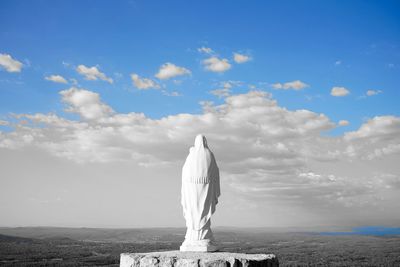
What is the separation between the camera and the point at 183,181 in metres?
13.0

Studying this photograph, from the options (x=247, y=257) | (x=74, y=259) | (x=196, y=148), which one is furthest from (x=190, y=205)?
(x=74, y=259)

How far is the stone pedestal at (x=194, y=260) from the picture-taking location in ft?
33.8

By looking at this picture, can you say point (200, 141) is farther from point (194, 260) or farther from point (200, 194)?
point (194, 260)

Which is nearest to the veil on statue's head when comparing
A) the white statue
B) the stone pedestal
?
the white statue

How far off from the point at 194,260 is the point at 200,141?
13.8 feet

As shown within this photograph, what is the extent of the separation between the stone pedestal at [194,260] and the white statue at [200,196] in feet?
4.40

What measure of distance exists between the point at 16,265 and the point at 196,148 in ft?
169

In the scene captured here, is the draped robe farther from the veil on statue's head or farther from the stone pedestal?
the stone pedestal

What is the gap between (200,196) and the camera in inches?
498

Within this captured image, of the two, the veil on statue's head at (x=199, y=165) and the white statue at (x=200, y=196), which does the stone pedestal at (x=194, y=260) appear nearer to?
the white statue at (x=200, y=196)

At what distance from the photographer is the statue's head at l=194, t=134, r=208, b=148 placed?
13202 millimetres

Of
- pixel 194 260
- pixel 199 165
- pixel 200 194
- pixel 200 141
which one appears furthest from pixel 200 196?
pixel 194 260

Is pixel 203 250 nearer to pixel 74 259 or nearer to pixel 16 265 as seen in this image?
pixel 16 265

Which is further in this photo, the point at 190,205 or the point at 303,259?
the point at 303,259
